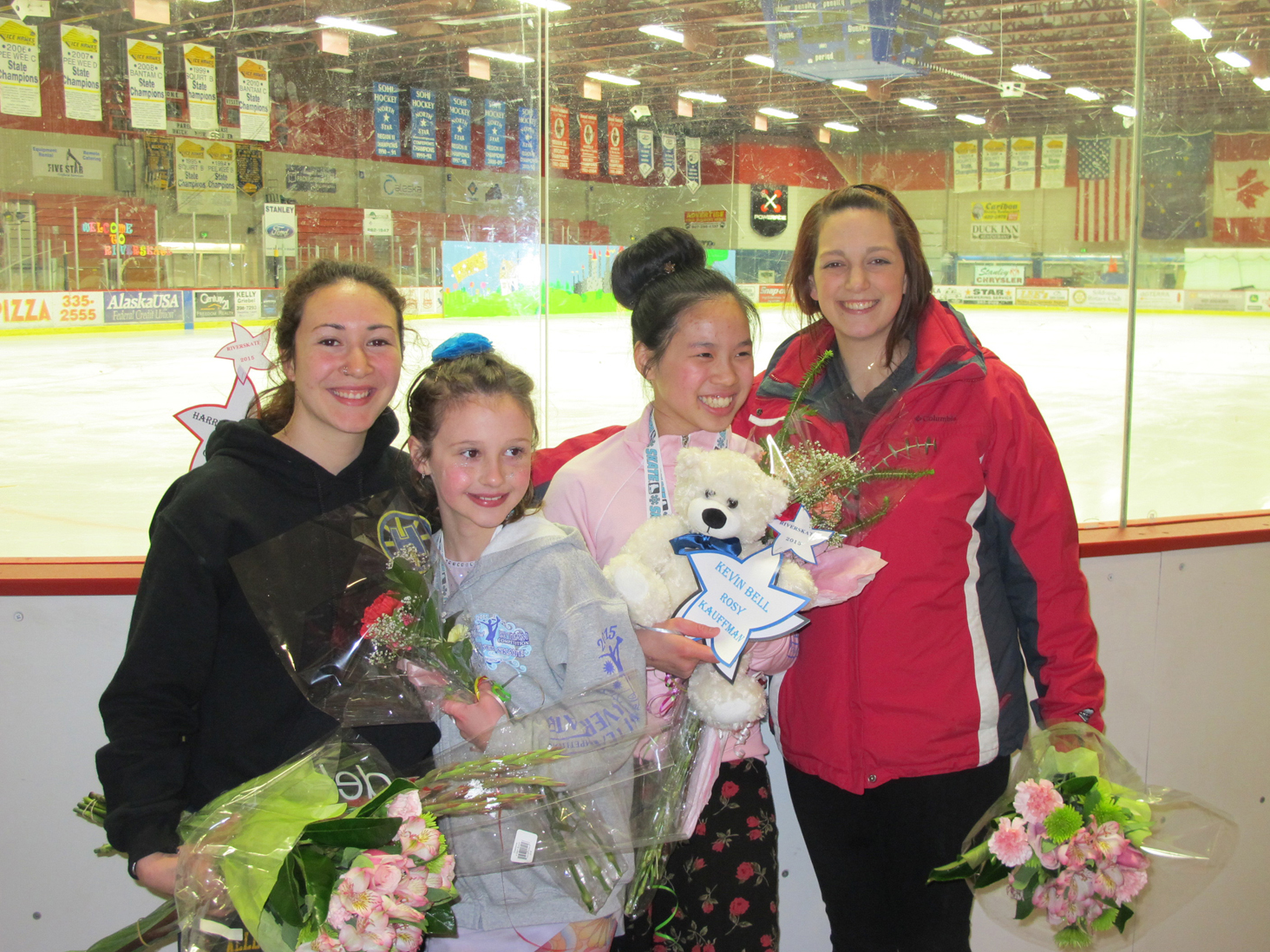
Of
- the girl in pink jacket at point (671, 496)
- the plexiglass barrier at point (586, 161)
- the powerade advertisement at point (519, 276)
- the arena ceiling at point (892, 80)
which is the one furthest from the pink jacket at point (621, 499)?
the arena ceiling at point (892, 80)

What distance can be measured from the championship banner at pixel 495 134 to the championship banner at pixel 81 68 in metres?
0.87

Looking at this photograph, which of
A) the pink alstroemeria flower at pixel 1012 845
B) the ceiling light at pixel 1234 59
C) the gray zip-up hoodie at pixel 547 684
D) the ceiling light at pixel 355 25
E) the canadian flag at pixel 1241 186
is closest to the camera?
the gray zip-up hoodie at pixel 547 684

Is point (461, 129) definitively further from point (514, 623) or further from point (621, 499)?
point (514, 623)

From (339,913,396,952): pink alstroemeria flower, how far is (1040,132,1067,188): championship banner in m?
2.53

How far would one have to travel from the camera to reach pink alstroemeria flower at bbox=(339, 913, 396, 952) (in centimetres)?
Answer: 90

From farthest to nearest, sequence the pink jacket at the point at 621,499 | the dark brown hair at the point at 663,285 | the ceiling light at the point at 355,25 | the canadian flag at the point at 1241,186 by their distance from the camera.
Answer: the canadian flag at the point at 1241,186, the ceiling light at the point at 355,25, the dark brown hair at the point at 663,285, the pink jacket at the point at 621,499

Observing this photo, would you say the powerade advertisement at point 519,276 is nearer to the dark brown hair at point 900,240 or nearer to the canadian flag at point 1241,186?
the dark brown hair at point 900,240

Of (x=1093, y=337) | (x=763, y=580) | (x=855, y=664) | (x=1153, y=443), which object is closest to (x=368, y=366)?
(x=763, y=580)

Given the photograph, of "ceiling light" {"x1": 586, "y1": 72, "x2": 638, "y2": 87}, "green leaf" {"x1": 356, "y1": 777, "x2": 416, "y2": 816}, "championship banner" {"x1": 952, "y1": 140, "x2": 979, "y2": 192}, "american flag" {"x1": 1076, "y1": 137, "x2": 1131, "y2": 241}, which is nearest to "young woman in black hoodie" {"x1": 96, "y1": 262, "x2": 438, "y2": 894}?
"green leaf" {"x1": 356, "y1": 777, "x2": 416, "y2": 816}

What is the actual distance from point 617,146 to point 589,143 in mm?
77

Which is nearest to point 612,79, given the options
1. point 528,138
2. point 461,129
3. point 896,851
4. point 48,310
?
point 528,138

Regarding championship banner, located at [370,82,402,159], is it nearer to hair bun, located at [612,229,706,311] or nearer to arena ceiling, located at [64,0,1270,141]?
arena ceiling, located at [64,0,1270,141]

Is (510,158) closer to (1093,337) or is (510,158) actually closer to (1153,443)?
(1093,337)

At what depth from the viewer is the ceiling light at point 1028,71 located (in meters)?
2.59
